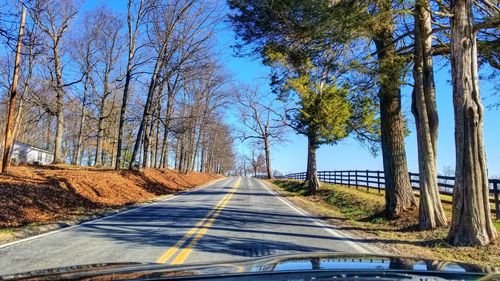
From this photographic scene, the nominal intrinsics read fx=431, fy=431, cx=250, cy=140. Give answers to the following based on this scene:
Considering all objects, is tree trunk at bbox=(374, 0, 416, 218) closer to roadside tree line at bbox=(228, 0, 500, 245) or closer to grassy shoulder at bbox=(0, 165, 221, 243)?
roadside tree line at bbox=(228, 0, 500, 245)

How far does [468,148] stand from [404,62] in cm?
419

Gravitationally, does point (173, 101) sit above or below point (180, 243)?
above

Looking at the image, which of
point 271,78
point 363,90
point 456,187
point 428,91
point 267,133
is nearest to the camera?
point 456,187

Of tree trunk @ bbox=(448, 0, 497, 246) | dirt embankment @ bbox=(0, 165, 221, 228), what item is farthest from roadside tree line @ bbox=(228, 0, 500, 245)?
dirt embankment @ bbox=(0, 165, 221, 228)

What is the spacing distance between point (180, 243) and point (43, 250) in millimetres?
2517

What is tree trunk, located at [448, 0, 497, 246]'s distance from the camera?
908 cm

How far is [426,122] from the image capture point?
1188 cm

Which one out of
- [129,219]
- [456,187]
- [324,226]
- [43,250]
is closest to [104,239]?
[43,250]

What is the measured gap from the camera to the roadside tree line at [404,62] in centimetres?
931

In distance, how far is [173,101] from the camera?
40.2m

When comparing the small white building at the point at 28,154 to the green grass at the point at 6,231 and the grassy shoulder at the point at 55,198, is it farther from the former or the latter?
the green grass at the point at 6,231

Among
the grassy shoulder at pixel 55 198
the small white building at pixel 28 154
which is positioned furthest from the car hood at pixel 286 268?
the small white building at pixel 28 154

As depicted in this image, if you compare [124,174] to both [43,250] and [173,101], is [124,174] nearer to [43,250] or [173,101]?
[173,101]

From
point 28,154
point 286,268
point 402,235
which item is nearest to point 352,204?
point 402,235
